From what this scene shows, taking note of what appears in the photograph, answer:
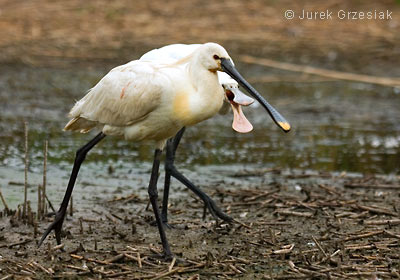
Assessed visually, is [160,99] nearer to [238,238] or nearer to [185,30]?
[238,238]

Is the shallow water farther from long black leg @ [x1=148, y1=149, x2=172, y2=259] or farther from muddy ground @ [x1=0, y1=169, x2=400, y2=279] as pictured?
long black leg @ [x1=148, y1=149, x2=172, y2=259]

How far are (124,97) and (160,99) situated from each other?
33 centimetres

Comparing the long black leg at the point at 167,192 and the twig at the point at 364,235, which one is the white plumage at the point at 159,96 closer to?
the long black leg at the point at 167,192

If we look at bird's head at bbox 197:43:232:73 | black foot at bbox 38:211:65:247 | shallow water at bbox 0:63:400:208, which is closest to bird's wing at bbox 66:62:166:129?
bird's head at bbox 197:43:232:73

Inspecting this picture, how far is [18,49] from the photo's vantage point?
44.5 feet

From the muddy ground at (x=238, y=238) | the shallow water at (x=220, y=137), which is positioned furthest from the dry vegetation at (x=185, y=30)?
the muddy ground at (x=238, y=238)

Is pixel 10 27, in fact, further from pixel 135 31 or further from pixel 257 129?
pixel 257 129

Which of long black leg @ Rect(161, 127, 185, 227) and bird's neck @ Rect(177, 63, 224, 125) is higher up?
bird's neck @ Rect(177, 63, 224, 125)

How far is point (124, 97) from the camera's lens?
5.63 m

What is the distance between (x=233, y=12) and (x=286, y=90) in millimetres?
3983

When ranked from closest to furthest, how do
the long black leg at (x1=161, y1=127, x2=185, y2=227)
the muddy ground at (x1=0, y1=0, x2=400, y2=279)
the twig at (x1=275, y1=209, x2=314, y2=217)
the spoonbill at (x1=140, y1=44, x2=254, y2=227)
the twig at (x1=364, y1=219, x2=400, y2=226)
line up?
the muddy ground at (x1=0, y1=0, x2=400, y2=279) < the spoonbill at (x1=140, y1=44, x2=254, y2=227) < the twig at (x1=364, y1=219, x2=400, y2=226) < the long black leg at (x1=161, y1=127, x2=185, y2=227) < the twig at (x1=275, y1=209, x2=314, y2=217)

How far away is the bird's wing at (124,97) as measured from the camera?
5.45 metres

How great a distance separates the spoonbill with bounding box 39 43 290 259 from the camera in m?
5.36

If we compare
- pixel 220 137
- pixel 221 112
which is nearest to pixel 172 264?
pixel 221 112
